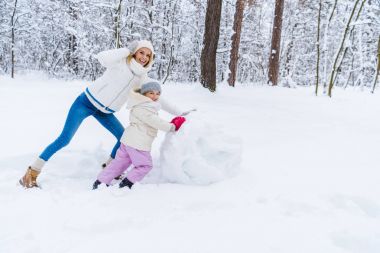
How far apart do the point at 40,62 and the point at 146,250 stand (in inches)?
855

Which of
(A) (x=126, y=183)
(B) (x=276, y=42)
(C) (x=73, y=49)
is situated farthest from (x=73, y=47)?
(A) (x=126, y=183)

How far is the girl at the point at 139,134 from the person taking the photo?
11.3ft

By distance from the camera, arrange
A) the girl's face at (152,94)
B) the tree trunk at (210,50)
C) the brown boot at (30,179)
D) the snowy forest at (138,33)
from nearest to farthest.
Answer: the brown boot at (30,179) → the girl's face at (152,94) → the tree trunk at (210,50) → the snowy forest at (138,33)

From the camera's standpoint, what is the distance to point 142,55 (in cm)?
349

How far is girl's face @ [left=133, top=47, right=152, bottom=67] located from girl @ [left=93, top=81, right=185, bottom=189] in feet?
0.73

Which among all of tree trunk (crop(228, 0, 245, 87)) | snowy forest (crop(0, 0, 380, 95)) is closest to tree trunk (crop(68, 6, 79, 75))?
snowy forest (crop(0, 0, 380, 95))

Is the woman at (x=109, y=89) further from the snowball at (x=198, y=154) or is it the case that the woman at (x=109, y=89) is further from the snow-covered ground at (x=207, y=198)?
the snowball at (x=198, y=154)

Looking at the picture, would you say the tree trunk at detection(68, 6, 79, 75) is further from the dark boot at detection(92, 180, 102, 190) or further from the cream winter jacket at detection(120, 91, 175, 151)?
the dark boot at detection(92, 180, 102, 190)

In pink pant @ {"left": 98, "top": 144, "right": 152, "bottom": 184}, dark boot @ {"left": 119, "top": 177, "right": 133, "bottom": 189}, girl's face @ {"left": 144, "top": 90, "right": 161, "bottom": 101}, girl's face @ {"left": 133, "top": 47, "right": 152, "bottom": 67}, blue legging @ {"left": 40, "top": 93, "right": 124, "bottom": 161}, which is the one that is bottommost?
dark boot @ {"left": 119, "top": 177, "right": 133, "bottom": 189}

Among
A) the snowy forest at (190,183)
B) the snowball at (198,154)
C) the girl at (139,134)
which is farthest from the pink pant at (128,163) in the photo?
the snowball at (198,154)

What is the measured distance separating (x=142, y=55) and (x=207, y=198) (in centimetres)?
154

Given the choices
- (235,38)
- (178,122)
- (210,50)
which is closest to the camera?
(178,122)

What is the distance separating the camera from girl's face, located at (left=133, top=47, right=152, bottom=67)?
3.48 metres

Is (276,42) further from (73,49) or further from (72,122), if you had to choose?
(73,49)
